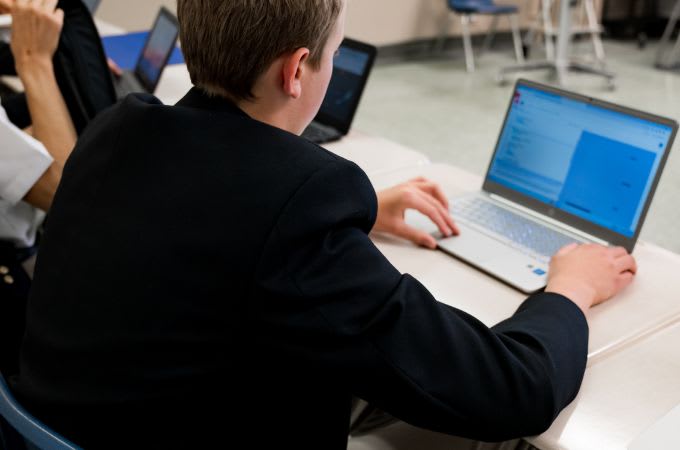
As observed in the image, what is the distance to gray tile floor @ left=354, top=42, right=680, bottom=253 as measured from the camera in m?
3.56

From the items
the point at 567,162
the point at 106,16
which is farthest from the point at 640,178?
the point at 106,16

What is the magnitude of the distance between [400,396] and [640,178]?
79 centimetres

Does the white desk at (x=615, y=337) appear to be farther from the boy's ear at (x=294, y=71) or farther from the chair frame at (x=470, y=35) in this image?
the chair frame at (x=470, y=35)

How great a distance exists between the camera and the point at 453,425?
773 mm

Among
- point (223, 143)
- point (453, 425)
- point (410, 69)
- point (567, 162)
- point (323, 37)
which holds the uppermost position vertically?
point (323, 37)

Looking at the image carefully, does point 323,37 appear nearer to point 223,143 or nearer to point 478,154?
point 223,143

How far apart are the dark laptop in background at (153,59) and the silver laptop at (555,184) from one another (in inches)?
47.0

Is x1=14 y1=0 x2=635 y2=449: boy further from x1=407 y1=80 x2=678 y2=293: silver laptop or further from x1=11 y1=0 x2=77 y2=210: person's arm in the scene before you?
x1=11 y1=0 x2=77 y2=210: person's arm

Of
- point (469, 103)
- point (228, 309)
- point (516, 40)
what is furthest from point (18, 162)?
point (516, 40)

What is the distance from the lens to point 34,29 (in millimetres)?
1639

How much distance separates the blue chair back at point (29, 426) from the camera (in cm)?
75

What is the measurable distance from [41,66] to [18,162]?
39 centimetres

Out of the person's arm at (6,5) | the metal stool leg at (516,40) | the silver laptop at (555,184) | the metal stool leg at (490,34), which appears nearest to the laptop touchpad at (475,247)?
the silver laptop at (555,184)

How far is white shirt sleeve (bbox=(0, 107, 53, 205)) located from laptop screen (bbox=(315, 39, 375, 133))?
0.85 m
